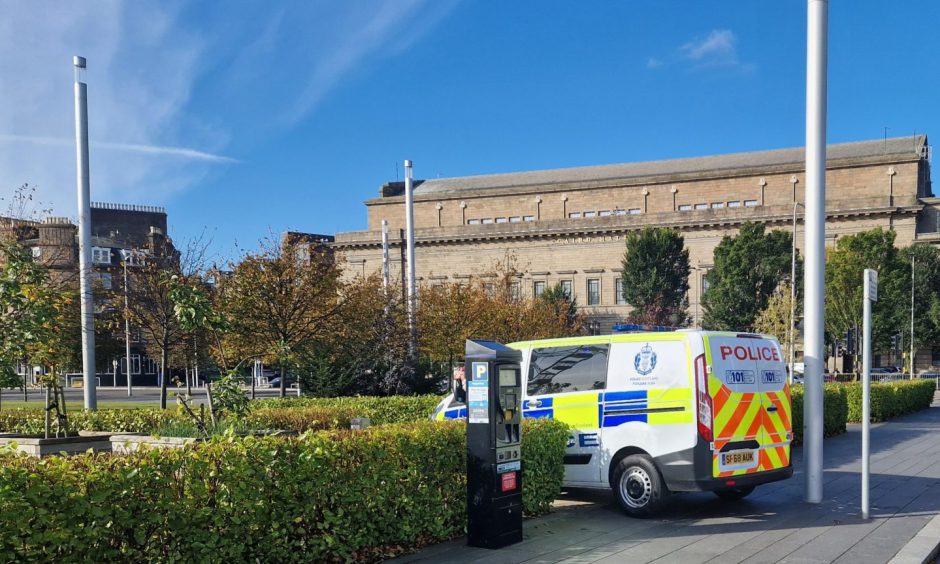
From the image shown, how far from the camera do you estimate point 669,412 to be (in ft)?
30.5

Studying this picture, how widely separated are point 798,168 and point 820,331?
6696 centimetres

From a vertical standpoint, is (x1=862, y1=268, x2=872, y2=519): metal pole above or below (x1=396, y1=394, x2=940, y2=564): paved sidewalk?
above

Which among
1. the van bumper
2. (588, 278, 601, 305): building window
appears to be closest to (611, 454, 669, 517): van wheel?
the van bumper

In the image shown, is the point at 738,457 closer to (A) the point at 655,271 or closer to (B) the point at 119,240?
(A) the point at 655,271

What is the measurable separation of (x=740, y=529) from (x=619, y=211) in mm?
72832

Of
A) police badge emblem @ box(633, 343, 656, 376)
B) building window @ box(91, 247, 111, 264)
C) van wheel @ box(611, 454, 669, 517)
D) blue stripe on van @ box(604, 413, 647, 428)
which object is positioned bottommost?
van wheel @ box(611, 454, 669, 517)

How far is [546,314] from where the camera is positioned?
40219 mm

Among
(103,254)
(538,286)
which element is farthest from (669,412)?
(103,254)

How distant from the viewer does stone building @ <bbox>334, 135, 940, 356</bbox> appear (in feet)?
228

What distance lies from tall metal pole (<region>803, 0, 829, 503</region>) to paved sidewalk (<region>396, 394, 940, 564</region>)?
39.7 inches

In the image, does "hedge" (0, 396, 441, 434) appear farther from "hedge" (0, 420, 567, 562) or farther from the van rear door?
the van rear door

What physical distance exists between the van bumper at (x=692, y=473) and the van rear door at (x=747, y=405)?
77 mm

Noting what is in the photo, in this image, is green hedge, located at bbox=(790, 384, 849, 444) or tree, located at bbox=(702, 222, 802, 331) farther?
tree, located at bbox=(702, 222, 802, 331)

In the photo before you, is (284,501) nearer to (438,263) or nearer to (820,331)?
(820,331)
